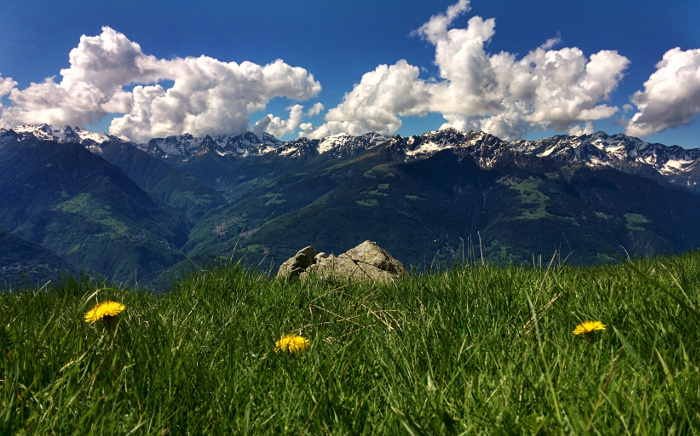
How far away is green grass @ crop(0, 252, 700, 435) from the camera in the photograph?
1.61 metres

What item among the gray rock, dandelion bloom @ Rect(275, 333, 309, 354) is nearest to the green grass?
dandelion bloom @ Rect(275, 333, 309, 354)

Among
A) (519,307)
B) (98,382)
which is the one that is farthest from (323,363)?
(519,307)

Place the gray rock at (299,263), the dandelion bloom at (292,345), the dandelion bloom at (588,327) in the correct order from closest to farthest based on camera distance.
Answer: the dandelion bloom at (588,327) < the dandelion bloom at (292,345) < the gray rock at (299,263)

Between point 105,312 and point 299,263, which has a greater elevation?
point 105,312

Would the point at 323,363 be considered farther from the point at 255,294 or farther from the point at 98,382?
the point at 255,294

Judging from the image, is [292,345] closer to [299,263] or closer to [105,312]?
[105,312]

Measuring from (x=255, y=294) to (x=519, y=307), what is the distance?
127 inches

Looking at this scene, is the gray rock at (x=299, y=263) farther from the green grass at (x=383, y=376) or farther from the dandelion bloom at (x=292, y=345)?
the dandelion bloom at (x=292, y=345)

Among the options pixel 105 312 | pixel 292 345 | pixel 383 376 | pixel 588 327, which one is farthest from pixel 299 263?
pixel 588 327

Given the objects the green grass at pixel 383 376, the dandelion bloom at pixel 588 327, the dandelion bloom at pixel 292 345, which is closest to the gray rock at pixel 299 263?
the green grass at pixel 383 376

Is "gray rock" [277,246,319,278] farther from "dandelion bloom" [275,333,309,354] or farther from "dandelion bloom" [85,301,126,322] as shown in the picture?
"dandelion bloom" [275,333,309,354]

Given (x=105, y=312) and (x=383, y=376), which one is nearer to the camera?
(x=383, y=376)

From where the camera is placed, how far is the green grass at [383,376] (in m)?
1.61

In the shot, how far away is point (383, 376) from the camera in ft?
7.86
